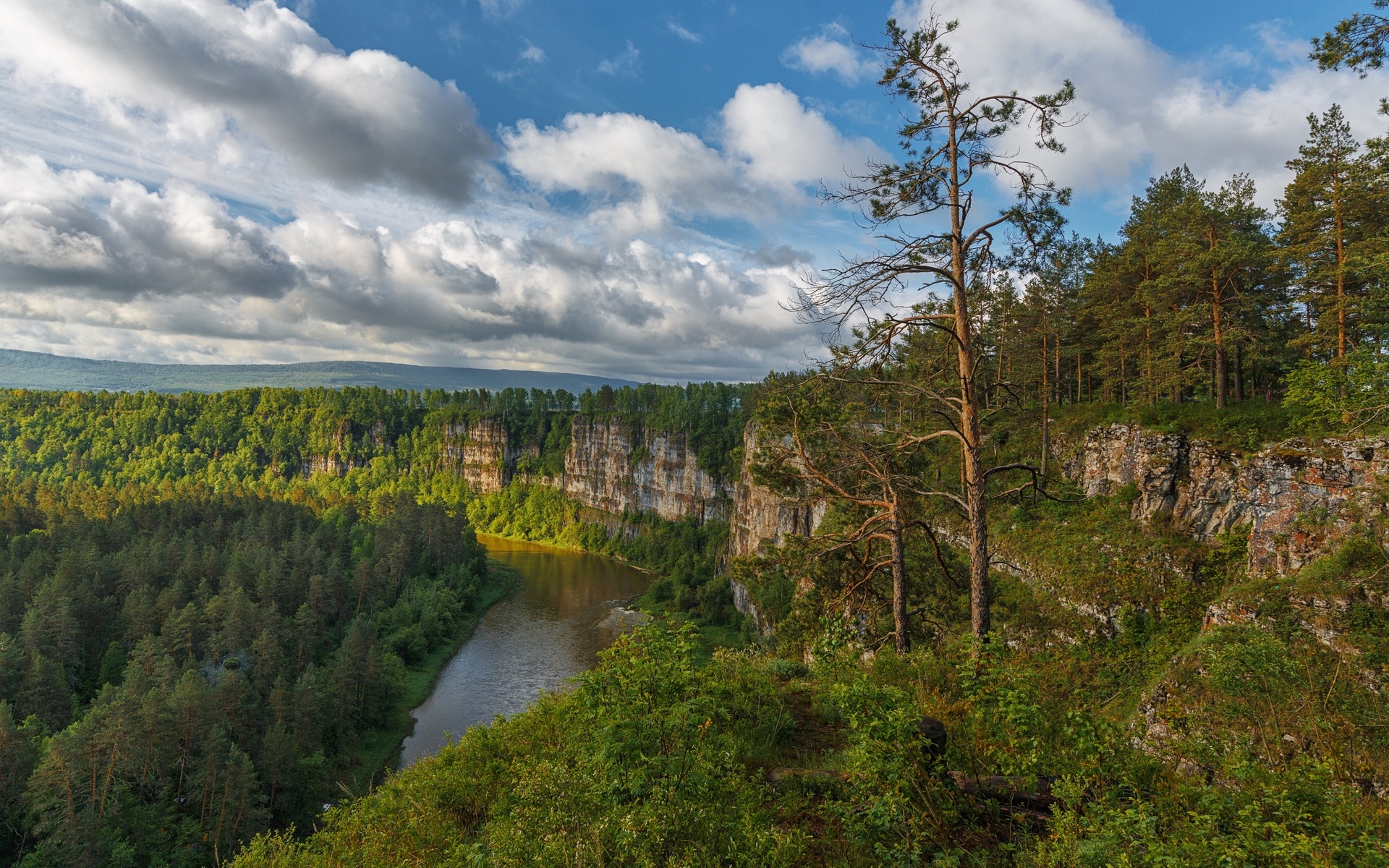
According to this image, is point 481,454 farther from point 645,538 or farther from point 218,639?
point 218,639

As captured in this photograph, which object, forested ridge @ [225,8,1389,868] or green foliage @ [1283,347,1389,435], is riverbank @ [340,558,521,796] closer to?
forested ridge @ [225,8,1389,868]

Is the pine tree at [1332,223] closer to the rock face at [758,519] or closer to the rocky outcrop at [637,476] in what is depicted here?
the rock face at [758,519]

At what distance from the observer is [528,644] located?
55281 mm

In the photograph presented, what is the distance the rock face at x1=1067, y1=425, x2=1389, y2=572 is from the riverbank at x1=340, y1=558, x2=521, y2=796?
2589 centimetres

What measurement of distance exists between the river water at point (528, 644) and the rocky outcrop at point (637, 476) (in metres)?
17.2

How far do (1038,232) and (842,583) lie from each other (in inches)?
361

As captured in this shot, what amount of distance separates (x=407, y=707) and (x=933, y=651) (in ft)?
138

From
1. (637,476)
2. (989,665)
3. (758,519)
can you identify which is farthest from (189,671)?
(637,476)

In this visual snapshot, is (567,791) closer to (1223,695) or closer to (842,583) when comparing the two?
(842,583)

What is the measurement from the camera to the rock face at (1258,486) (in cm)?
1466

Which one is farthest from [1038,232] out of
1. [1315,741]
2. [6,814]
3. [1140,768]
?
[6,814]

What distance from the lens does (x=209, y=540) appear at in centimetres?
6222

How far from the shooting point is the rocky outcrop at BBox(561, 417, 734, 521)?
103 m

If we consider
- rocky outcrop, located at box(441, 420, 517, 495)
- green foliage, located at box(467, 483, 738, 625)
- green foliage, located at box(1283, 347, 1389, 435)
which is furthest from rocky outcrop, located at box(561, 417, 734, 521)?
green foliage, located at box(1283, 347, 1389, 435)
